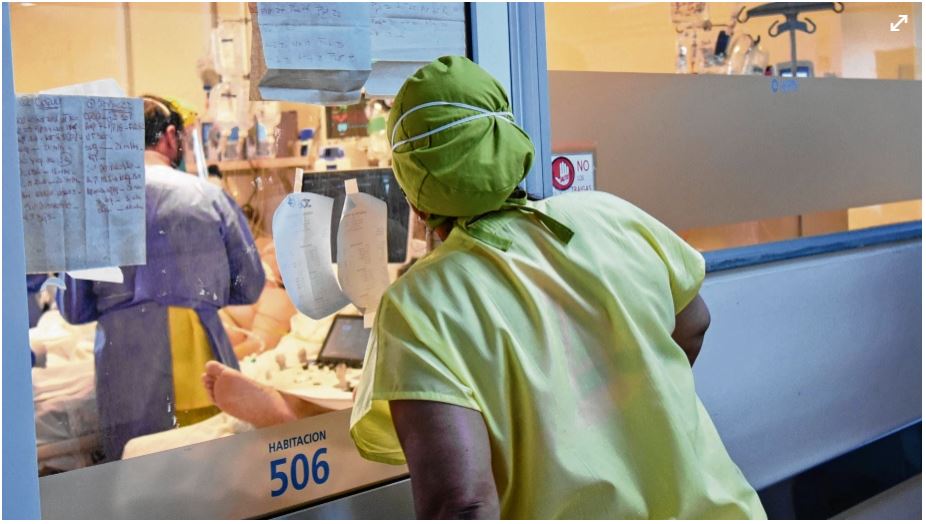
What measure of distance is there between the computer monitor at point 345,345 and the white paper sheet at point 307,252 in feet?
0.38

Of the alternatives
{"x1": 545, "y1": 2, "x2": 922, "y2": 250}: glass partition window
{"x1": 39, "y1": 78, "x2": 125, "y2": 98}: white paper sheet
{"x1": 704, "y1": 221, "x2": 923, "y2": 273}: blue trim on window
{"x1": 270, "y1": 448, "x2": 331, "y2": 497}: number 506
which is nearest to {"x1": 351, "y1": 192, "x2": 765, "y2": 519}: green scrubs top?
{"x1": 270, "y1": 448, "x2": 331, "y2": 497}: number 506

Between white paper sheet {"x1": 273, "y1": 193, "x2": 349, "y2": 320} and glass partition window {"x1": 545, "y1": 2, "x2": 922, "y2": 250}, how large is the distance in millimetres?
610

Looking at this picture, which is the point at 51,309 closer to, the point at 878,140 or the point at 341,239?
the point at 341,239

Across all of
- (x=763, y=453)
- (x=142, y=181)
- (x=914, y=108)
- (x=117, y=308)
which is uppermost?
(x=914, y=108)

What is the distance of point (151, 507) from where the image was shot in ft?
5.23

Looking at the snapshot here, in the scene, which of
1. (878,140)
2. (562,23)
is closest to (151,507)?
(562,23)

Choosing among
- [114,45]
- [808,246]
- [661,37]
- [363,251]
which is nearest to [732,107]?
[661,37]

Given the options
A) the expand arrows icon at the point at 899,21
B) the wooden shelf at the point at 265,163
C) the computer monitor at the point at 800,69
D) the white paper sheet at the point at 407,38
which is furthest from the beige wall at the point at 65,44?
the expand arrows icon at the point at 899,21

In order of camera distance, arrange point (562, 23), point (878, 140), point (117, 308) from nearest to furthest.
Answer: point (117, 308), point (562, 23), point (878, 140)

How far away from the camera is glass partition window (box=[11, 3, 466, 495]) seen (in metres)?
1.56

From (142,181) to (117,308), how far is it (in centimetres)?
26

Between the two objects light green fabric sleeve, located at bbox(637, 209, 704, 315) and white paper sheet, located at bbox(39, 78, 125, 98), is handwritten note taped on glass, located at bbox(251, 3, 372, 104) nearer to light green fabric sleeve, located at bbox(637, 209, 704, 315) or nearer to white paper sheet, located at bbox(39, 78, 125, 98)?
white paper sheet, located at bbox(39, 78, 125, 98)

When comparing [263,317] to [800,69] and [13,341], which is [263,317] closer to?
[13,341]

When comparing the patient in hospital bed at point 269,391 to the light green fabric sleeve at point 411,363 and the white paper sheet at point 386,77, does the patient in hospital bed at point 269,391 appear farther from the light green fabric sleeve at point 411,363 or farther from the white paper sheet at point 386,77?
the light green fabric sleeve at point 411,363
